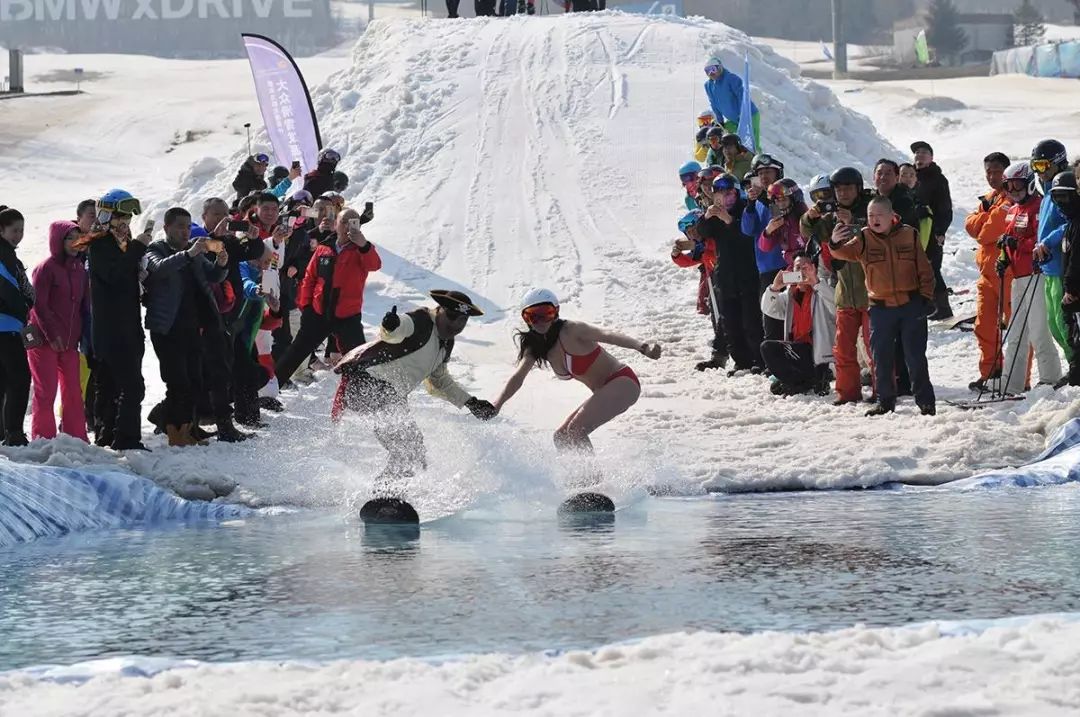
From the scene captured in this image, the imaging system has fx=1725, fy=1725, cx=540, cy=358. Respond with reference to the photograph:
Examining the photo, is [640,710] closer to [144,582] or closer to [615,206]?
[144,582]

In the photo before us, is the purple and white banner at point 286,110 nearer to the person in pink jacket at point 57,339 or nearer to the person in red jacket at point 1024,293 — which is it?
the person in pink jacket at point 57,339

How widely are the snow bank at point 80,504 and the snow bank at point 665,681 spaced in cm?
346

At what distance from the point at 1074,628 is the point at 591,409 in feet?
15.6

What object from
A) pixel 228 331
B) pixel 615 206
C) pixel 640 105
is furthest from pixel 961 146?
pixel 228 331

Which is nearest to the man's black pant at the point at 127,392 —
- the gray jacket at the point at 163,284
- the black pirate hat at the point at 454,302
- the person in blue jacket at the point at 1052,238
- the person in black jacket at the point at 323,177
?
the gray jacket at the point at 163,284

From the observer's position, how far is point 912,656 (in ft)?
17.8

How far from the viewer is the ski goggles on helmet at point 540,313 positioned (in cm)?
1002

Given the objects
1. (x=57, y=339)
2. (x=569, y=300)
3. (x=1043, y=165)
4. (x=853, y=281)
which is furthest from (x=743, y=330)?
(x=57, y=339)

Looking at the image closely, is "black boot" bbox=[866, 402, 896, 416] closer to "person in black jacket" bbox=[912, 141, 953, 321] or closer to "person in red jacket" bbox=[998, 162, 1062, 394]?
"person in red jacket" bbox=[998, 162, 1062, 394]

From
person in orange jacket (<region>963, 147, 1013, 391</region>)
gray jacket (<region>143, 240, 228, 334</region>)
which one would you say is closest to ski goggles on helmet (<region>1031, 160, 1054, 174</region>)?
person in orange jacket (<region>963, 147, 1013, 391</region>)

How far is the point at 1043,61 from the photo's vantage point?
176 ft

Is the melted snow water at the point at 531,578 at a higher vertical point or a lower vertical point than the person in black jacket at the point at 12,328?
lower

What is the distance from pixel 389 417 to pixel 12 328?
2.52m

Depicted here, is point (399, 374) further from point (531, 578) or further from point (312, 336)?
point (312, 336)
